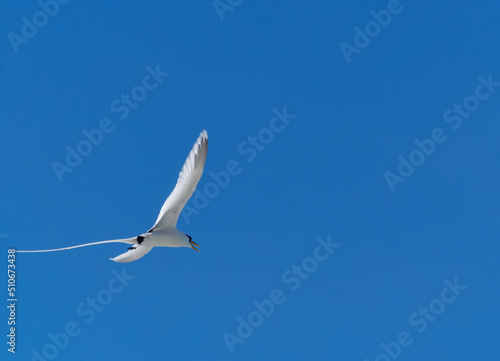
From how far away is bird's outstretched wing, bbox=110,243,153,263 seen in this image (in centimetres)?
2988

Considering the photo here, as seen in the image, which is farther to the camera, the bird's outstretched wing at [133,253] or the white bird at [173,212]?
the bird's outstretched wing at [133,253]

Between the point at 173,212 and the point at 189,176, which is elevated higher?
the point at 189,176

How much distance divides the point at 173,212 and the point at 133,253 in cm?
218

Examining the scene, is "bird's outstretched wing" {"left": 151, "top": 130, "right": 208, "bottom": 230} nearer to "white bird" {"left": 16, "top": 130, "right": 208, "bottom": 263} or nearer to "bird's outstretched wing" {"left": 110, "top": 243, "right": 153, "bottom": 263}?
"white bird" {"left": 16, "top": 130, "right": 208, "bottom": 263}

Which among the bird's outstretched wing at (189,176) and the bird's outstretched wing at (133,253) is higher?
the bird's outstretched wing at (189,176)

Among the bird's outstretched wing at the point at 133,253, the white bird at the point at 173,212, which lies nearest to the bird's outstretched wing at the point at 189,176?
the white bird at the point at 173,212

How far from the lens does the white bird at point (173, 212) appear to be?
2956 centimetres

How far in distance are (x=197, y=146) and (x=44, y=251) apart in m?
6.75

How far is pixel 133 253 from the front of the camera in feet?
98.8

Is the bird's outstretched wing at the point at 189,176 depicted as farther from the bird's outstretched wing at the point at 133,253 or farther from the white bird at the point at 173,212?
the bird's outstretched wing at the point at 133,253

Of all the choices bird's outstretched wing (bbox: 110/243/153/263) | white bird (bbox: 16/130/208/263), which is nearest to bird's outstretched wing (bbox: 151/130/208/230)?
white bird (bbox: 16/130/208/263)

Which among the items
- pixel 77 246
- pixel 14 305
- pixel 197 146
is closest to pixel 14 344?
pixel 14 305

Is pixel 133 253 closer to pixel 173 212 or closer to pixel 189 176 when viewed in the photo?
pixel 173 212

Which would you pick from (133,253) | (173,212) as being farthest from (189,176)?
(133,253)
